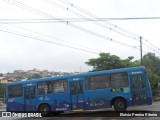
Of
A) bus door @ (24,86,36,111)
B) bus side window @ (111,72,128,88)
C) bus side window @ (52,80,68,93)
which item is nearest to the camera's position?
bus side window @ (111,72,128,88)

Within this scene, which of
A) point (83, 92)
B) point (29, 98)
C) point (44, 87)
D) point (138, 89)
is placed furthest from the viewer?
point (29, 98)

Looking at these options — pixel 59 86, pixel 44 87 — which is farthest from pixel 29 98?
pixel 59 86

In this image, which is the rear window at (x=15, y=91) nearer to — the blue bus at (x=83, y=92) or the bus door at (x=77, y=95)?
the blue bus at (x=83, y=92)

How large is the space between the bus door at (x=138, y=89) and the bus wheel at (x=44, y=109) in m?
5.80

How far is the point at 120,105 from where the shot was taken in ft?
70.1

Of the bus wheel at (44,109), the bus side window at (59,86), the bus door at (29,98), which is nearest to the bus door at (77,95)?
the bus side window at (59,86)

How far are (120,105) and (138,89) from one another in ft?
4.67

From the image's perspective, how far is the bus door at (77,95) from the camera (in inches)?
888

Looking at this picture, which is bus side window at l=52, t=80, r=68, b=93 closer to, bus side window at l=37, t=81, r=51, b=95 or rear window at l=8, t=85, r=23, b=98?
bus side window at l=37, t=81, r=51, b=95

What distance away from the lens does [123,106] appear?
21.2m

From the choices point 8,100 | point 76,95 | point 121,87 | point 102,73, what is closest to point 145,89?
point 121,87

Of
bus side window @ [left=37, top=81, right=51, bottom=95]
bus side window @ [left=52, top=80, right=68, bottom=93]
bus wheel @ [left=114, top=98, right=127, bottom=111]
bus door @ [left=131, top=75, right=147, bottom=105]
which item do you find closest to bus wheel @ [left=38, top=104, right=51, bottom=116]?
bus side window @ [left=37, top=81, right=51, bottom=95]

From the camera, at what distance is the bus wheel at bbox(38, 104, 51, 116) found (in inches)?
926

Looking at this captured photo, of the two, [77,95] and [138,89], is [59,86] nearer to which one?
[77,95]
